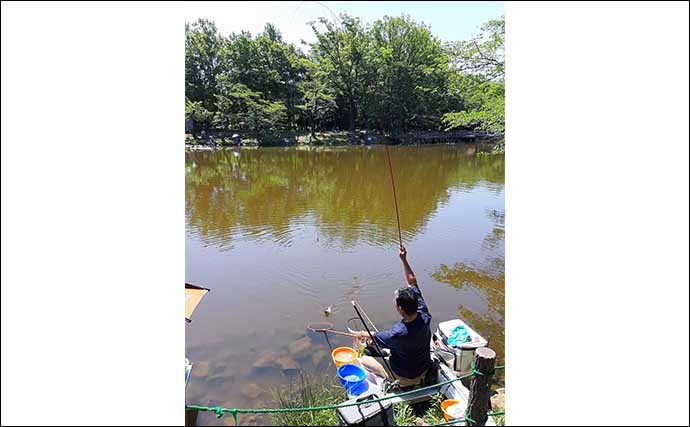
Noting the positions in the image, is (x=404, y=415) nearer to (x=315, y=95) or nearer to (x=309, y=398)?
(x=309, y=398)

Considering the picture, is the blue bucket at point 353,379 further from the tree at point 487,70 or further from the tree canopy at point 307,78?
the tree canopy at point 307,78

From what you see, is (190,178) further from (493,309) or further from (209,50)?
(209,50)

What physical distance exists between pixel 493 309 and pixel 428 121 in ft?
98.4

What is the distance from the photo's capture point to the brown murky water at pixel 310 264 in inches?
192

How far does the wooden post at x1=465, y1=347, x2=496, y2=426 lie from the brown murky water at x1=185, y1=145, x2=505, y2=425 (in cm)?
178

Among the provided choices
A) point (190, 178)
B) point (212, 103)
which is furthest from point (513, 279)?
point (212, 103)

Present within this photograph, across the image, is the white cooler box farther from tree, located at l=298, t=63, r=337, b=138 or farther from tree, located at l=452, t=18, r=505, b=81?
tree, located at l=298, t=63, r=337, b=138

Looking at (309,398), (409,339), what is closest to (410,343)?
(409,339)

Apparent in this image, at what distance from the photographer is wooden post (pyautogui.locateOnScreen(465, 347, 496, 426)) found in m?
2.55

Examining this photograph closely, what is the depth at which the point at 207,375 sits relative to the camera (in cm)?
462

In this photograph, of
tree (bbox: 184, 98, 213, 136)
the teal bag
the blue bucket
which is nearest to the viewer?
the blue bucket

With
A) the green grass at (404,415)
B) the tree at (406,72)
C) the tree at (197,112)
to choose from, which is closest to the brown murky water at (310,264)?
the green grass at (404,415)

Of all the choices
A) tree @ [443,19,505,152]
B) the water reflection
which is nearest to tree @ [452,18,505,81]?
tree @ [443,19,505,152]

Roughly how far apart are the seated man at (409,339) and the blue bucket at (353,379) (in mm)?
259
